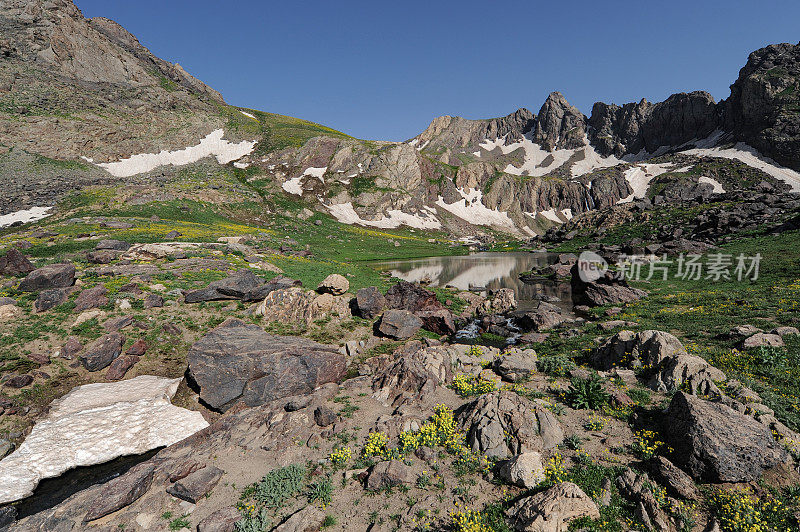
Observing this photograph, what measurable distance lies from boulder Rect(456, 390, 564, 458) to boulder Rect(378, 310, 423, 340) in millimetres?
14041

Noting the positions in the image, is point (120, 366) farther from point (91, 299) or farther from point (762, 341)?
point (762, 341)

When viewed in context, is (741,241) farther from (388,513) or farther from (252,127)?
(252,127)

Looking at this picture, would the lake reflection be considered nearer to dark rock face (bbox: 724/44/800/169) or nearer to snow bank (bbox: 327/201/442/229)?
snow bank (bbox: 327/201/442/229)

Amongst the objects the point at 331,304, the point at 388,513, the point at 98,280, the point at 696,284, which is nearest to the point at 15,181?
the point at 98,280

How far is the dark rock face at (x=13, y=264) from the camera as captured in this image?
94.4 ft

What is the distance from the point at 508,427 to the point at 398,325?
16.1 meters

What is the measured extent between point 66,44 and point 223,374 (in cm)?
18931

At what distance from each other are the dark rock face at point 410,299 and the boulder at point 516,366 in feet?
47.4

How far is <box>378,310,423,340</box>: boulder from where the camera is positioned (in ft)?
88.6

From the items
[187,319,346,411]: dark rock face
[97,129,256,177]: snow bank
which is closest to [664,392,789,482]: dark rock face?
[187,319,346,411]: dark rock face

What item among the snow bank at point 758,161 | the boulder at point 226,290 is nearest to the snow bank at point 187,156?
the boulder at point 226,290

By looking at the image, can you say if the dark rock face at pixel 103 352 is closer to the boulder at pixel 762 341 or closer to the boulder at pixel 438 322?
the boulder at pixel 438 322

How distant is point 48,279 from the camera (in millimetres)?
25938

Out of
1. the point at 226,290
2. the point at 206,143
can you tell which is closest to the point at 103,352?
the point at 226,290
